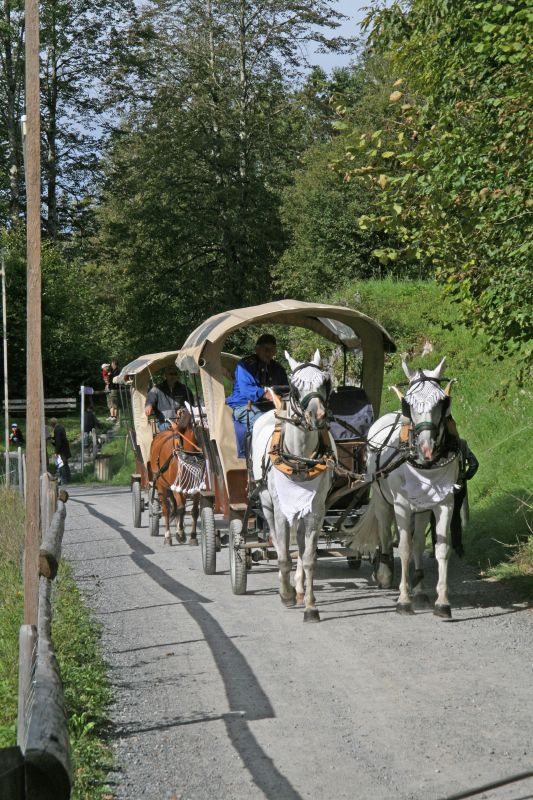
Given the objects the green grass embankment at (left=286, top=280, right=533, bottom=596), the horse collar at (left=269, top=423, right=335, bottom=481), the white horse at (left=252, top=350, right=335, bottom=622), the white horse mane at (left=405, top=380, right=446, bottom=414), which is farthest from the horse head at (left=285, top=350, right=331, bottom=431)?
the green grass embankment at (left=286, top=280, right=533, bottom=596)

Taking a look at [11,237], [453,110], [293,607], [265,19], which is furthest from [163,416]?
[11,237]

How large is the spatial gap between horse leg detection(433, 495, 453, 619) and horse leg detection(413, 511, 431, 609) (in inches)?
13.9

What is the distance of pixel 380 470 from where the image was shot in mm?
10375

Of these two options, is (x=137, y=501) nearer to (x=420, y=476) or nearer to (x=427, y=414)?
(x=420, y=476)

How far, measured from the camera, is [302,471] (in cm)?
982

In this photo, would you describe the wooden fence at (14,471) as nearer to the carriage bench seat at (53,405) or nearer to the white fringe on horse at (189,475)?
the white fringe on horse at (189,475)

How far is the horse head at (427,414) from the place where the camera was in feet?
30.9

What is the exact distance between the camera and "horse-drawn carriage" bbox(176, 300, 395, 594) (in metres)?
11.2

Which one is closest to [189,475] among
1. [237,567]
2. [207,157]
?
[237,567]

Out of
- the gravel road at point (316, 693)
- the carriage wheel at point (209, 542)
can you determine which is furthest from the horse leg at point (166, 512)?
the gravel road at point (316, 693)

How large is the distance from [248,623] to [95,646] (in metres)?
1.46

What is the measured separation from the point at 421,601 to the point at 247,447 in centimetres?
257

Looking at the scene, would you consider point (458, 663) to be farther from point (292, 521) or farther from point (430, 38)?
point (430, 38)

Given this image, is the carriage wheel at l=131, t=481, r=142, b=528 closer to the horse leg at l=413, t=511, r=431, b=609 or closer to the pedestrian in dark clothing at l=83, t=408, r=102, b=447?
the horse leg at l=413, t=511, r=431, b=609
